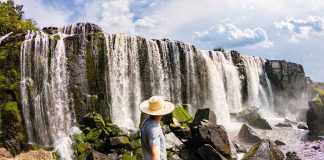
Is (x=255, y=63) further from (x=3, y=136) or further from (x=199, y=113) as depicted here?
(x=3, y=136)

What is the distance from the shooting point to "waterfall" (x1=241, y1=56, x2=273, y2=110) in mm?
51250

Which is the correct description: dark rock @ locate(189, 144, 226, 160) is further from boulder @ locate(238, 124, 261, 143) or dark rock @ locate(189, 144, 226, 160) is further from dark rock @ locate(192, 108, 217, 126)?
boulder @ locate(238, 124, 261, 143)

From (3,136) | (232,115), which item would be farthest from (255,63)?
(3,136)

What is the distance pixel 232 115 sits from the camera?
4253cm

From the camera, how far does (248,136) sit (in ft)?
103

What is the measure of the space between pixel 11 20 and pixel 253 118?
94.6 ft

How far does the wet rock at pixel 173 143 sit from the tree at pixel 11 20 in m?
22.8

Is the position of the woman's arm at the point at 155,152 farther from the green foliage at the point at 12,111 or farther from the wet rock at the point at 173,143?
the green foliage at the point at 12,111

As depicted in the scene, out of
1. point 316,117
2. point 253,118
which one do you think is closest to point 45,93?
point 253,118

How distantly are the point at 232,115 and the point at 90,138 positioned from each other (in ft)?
64.4

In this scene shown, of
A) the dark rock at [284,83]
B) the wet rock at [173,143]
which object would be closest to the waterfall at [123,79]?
the wet rock at [173,143]

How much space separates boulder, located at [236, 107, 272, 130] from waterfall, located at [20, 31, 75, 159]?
18.7 meters

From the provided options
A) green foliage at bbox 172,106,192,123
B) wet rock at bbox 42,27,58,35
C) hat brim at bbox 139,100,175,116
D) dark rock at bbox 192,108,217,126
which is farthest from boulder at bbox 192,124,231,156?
wet rock at bbox 42,27,58,35

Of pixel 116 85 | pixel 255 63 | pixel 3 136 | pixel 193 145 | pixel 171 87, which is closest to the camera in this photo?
pixel 193 145
